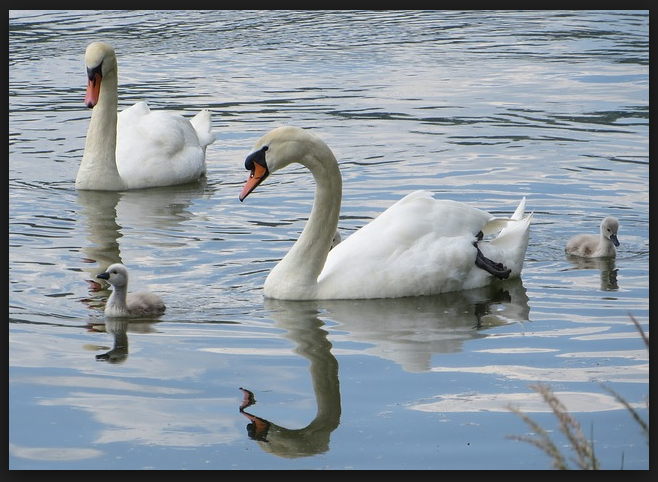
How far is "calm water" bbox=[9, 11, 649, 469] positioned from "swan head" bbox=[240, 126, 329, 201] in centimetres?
94

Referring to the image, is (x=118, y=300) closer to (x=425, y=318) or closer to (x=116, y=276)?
(x=116, y=276)

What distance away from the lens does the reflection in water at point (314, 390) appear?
7.40 m

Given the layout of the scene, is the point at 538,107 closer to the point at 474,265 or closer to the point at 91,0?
the point at 474,265

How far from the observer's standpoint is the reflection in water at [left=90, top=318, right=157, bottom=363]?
29.4 ft

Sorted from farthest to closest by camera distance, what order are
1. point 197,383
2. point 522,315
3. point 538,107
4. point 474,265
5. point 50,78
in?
1. point 50,78
2. point 538,107
3. point 474,265
4. point 522,315
5. point 197,383

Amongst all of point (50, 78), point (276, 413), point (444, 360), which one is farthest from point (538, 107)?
point (276, 413)

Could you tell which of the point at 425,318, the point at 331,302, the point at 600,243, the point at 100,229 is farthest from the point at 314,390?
the point at 100,229

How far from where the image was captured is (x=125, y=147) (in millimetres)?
15227

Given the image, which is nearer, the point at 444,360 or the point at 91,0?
the point at 444,360

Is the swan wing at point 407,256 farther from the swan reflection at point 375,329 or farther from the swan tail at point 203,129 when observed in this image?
the swan tail at point 203,129

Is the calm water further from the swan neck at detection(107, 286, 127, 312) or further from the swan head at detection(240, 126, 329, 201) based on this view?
the swan head at detection(240, 126, 329, 201)

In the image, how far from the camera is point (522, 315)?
9914 millimetres

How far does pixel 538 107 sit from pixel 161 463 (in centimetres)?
1175

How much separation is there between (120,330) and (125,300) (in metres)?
0.31
